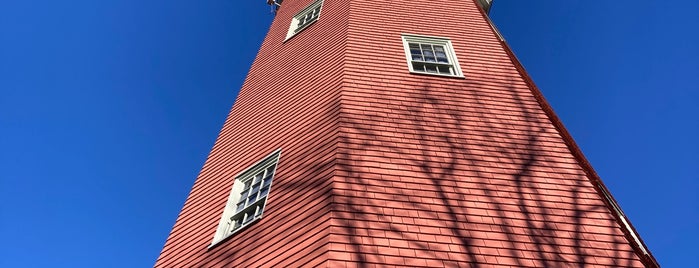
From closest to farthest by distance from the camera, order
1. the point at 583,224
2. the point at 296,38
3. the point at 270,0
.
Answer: the point at 583,224 < the point at 296,38 < the point at 270,0

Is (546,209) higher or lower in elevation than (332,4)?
lower

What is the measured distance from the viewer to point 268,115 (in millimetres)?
10133

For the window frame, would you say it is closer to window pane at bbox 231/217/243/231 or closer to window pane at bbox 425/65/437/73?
window pane at bbox 425/65/437/73

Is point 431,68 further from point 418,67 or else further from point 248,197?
point 248,197

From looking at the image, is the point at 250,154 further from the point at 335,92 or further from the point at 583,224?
the point at 583,224

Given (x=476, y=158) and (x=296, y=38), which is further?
(x=296, y=38)

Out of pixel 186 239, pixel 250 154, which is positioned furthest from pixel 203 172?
pixel 186 239

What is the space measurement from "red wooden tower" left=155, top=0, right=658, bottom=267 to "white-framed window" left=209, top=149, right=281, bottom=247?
25 mm

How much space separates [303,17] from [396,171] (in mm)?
8741

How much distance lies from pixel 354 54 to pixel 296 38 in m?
3.45

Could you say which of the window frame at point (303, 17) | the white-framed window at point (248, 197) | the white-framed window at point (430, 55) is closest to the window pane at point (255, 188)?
the white-framed window at point (248, 197)

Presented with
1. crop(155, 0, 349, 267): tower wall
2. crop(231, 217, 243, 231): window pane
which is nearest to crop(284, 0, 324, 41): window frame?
crop(155, 0, 349, 267): tower wall

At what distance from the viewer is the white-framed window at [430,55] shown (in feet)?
32.4

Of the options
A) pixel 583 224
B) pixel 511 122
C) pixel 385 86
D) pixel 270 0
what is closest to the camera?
pixel 583 224
